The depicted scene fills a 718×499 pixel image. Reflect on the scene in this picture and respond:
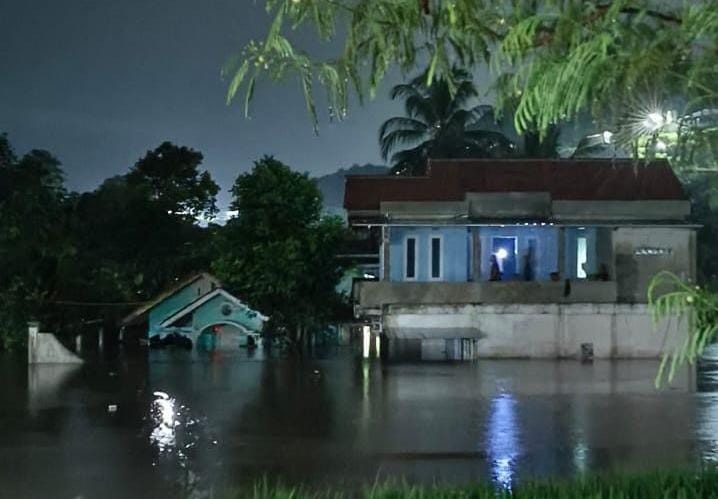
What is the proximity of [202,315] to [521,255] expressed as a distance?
11.6 meters

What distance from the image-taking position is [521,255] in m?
34.0

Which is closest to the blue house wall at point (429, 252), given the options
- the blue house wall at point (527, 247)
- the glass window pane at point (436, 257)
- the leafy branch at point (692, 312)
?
the glass window pane at point (436, 257)

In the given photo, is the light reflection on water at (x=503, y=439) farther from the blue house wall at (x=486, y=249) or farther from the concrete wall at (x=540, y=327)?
the blue house wall at (x=486, y=249)

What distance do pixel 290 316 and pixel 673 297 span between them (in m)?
31.0

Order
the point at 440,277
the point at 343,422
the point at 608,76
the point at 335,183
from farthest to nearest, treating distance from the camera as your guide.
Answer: the point at 335,183
the point at 440,277
the point at 343,422
the point at 608,76

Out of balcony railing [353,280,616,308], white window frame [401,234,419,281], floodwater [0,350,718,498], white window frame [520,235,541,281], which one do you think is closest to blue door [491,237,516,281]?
white window frame [520,235,541,281]

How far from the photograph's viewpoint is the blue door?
33781mm

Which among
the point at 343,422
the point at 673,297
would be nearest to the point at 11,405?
the point at 343,422

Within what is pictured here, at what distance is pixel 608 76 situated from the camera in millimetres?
5855

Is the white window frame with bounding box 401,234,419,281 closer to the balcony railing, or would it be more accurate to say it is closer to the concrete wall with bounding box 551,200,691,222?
the balcony railing

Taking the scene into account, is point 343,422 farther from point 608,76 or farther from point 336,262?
point 336,262

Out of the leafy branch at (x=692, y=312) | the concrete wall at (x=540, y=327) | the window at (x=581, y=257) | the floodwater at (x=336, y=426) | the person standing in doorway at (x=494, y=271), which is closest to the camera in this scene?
the leafy branch at (x=692, y=312)

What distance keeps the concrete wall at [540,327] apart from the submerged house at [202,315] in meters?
7.81

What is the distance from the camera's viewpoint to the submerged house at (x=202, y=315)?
37.1m
